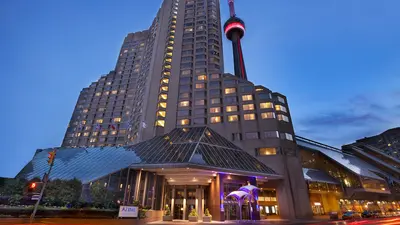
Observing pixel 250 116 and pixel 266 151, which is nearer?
pixel 266 151

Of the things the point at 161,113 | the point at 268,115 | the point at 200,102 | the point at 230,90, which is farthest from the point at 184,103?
the point at 268,115

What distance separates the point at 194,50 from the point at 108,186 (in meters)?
55.5

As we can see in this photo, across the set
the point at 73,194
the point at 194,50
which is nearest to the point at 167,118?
the point at 194,50

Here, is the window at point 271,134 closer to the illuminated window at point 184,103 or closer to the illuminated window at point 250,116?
the illuminated window at point 250,116

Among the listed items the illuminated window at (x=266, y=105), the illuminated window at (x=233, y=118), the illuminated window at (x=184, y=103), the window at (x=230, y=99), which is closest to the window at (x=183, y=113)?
the illuminated window at (x=184, y=103)

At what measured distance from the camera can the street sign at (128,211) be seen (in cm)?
2595

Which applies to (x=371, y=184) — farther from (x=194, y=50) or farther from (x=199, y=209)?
(x=194, y=50)

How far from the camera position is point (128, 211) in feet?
86.5

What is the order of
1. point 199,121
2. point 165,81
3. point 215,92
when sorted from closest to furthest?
1. point 199,121
2. point 215,92
3. point 165,81

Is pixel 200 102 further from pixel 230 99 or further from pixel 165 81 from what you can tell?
pixel 165 81

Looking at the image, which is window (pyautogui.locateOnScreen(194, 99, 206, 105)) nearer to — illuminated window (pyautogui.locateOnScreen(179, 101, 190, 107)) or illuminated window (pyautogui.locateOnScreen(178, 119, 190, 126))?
illuminated window (pyautogui.locateOnScreen(179, 101, 190, 107))

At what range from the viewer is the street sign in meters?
Answer: 26.0

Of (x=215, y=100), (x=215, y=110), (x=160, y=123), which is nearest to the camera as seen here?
(x=215, y=110)

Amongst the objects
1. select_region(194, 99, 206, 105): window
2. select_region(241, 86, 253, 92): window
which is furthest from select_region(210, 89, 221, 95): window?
select_region(241, 86, 253, 92): window
